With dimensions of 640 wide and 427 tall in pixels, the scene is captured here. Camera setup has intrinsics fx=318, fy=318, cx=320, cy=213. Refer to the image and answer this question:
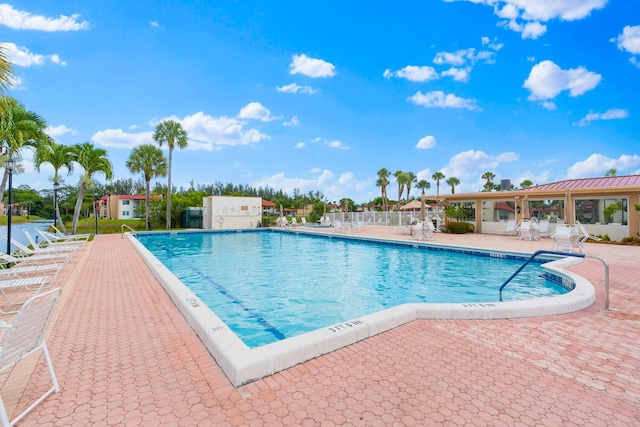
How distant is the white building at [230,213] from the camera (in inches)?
962

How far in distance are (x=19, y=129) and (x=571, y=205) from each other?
21486 millimetres

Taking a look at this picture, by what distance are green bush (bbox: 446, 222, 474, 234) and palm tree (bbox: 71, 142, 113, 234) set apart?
66.1 ft

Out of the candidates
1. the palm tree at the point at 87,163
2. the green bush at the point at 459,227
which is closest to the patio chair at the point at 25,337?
the green bush at the point at 459,227

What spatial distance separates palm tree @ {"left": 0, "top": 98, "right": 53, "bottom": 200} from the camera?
875 centimetres

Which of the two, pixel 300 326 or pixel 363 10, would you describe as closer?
pixel 300 326

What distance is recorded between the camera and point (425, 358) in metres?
2.99

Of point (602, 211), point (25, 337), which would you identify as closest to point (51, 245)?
point (25, 337)

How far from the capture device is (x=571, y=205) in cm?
1500

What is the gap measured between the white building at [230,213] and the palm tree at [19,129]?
14043 millimetres

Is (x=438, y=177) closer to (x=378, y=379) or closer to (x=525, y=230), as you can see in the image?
(x=525, y=230)

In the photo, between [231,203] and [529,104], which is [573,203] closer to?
[529,104]

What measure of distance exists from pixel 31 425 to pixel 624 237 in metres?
18.3

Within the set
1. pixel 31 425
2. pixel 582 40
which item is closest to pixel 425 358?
pixel 31 425

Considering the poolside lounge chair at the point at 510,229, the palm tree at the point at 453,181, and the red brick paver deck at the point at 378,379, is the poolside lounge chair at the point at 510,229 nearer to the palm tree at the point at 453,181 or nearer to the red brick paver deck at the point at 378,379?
the red brick paver deck at the point at 378,379
